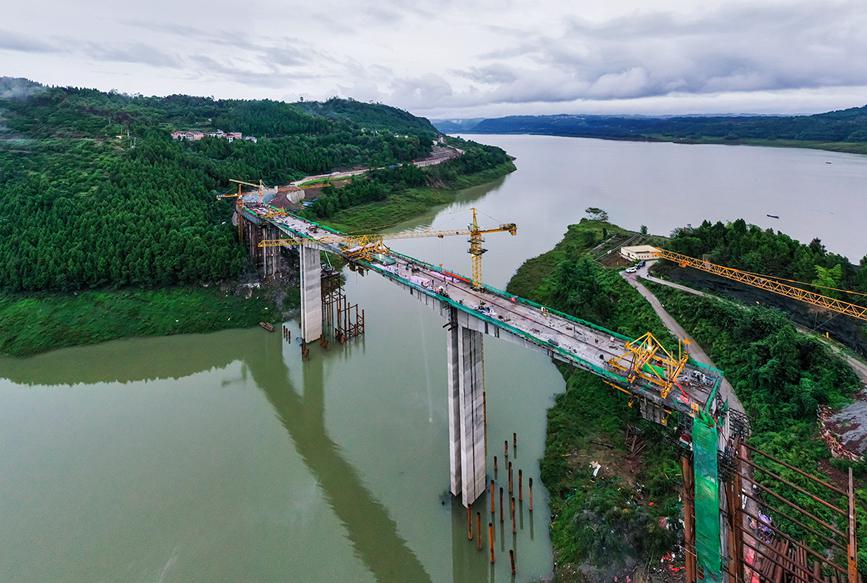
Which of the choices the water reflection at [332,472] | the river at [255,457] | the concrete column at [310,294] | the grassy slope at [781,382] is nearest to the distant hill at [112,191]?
the river at [255,457]

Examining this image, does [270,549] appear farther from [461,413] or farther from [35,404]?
[35,404]

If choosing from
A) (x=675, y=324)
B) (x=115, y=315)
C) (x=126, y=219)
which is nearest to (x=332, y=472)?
(x=675, y=324)

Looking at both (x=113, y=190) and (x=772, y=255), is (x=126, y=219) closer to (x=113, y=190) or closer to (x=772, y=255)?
(x=113, y=190)

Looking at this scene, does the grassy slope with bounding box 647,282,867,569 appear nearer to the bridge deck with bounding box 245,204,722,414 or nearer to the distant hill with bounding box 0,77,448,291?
the bridge deck with bounding box 245,204,722,414

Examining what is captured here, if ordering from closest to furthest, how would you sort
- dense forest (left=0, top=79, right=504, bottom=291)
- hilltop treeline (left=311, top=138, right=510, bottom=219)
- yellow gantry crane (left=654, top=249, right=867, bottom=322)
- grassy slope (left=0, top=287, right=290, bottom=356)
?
yellow gantry crane (left=654, top=249, right=867, bottom=322) < grassy slope (left=0, top=287, right=290, bottom=356) < dense forest (left=0, top=79, right=504, bottom=291) < hilltop treeline (left=311, top=138, right=510, bottom=219)

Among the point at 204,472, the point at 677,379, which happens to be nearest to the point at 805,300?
the point at 677,379

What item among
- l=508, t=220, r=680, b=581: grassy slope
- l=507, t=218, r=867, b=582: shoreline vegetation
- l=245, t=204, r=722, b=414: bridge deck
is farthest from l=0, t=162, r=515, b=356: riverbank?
l=508, t=220, r=680, b=581: grassy slope
